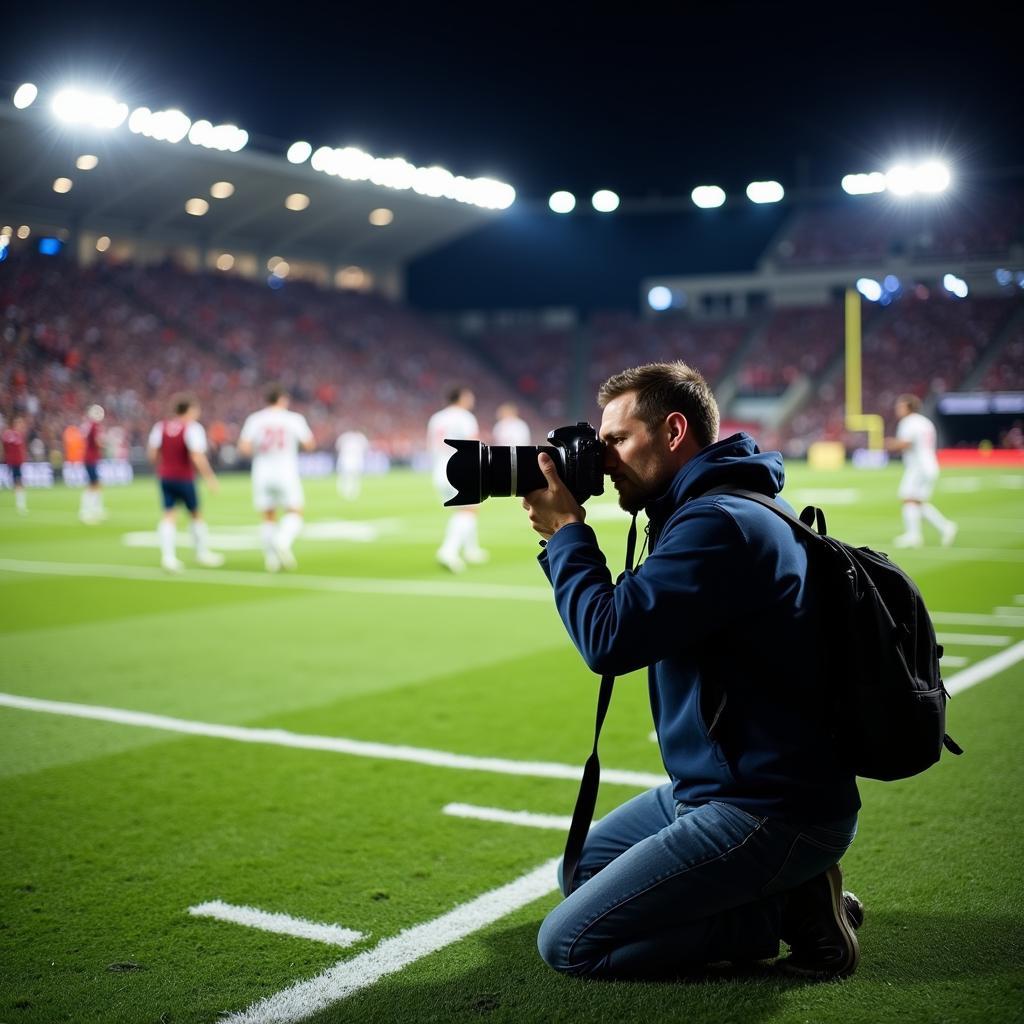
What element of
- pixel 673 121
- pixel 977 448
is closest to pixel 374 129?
pixel 673 121

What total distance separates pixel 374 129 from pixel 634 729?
34954 mm

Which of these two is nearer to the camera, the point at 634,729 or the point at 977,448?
the point at 634,729

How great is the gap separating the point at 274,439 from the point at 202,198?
35405 mm

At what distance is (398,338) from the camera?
58.3 metres

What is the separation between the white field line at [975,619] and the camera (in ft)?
32.3

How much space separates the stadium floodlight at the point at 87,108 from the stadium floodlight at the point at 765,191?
25330 millimetres

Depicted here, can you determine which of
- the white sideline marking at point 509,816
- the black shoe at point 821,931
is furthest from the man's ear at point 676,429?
the white sideline marking at point 509,816

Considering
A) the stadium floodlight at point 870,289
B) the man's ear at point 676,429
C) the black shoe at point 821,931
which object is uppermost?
the stadium floodlight at point 870,289

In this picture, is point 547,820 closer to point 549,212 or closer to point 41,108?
point 41,108

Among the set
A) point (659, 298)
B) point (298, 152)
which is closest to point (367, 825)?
point (298, 152)

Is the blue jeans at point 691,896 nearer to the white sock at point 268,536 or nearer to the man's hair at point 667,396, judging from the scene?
the man's hair at point 667,396

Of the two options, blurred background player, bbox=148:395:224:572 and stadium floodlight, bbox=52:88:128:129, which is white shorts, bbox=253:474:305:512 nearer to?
blurred background player, bbox=148:395:224:572

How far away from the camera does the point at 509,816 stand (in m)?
4.91

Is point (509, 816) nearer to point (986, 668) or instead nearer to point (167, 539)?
point (986, 668)
